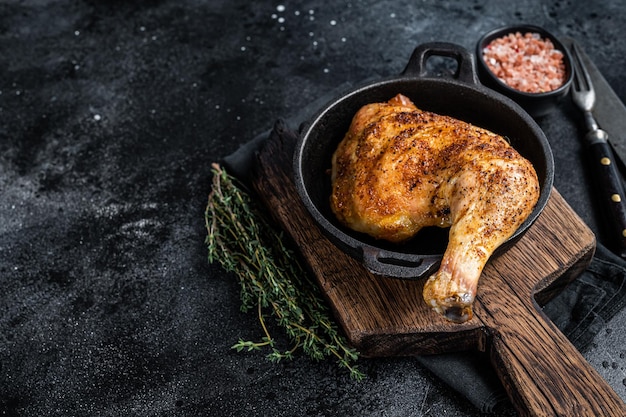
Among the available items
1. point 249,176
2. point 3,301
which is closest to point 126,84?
point 249,176

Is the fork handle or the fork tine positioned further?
the fork tine

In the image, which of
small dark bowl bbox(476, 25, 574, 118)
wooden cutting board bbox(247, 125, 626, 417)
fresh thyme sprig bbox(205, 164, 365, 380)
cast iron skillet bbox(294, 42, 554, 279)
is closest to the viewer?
wooden cutting board bbox(247, 125, 626, 417)

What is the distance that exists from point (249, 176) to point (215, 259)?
1.17 feet

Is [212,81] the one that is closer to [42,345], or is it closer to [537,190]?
[42,345]

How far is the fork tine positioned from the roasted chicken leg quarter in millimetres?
1012

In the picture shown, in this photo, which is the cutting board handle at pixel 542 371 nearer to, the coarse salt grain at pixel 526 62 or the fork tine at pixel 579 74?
the coarse salt grain at pixel 526 62

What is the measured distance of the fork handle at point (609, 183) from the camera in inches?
100.0

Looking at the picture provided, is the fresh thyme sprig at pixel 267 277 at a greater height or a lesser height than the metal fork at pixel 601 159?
lesser

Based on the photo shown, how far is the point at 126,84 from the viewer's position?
3295 mm

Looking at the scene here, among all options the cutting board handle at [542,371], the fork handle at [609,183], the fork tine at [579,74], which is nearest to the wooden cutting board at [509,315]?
the cutting board handle at [542,371]

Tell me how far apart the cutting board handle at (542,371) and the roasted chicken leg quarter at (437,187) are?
32cm

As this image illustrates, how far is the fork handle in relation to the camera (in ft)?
8.33

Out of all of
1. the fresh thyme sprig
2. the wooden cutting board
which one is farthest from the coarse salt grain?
the fresh thyme sprig

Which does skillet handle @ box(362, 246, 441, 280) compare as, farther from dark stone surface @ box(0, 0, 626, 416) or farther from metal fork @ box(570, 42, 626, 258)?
metal fork @ box(570, 42, 626, 258)
